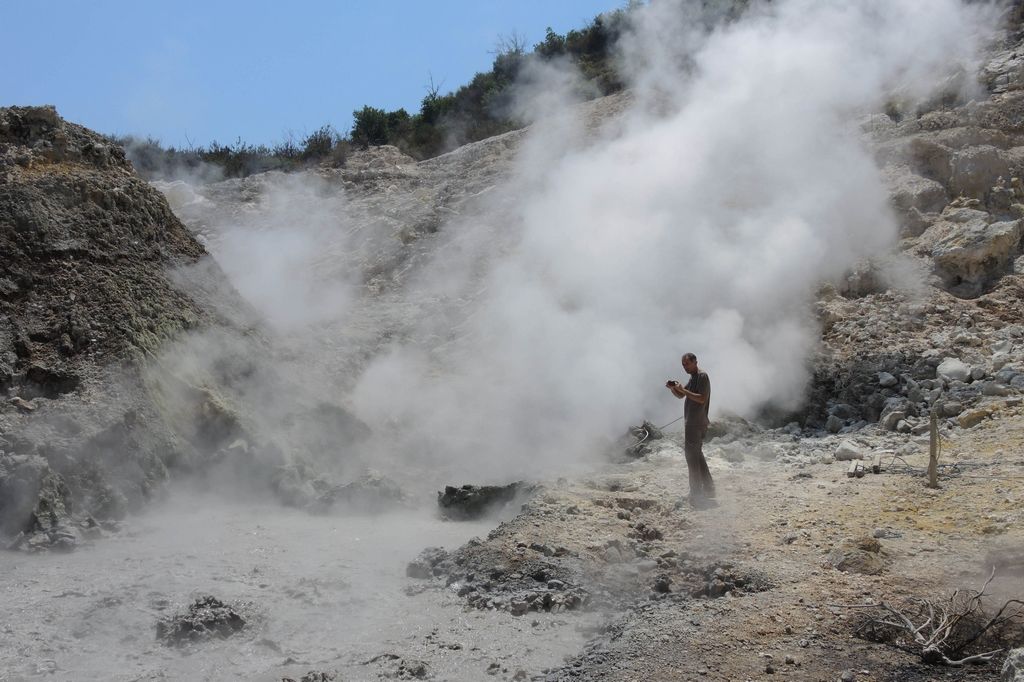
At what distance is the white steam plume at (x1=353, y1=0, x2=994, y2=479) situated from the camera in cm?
782

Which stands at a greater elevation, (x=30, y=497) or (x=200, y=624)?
(x=30, y=497)

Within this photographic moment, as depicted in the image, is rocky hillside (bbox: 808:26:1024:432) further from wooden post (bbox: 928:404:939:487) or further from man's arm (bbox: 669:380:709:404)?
man's arm (bbox: 669:380:709:404)

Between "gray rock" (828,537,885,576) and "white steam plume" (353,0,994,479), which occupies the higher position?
"white steam plume" (353,0,994,479)

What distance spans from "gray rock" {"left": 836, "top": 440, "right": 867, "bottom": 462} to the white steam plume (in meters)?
1.26

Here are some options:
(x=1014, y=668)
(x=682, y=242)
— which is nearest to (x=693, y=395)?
(x=1014, y=668)

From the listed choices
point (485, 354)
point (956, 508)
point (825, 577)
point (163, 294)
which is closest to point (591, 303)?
point (485, 354)

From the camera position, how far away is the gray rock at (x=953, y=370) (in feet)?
23.2

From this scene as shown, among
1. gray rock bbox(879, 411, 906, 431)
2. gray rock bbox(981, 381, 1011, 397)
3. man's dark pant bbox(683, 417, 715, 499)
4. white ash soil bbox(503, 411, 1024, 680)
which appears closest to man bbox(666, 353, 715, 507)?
man's dark pant bbox(683, 417, 715, 499)

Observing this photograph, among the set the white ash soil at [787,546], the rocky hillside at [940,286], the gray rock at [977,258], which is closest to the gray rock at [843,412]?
the rocky hillside at [940,286]

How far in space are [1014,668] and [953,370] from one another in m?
4.60

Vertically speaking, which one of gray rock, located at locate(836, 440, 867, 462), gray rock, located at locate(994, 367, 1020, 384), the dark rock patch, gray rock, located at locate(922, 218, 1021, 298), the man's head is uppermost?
gray rock, located at locate(922, 218, 1021, 298)

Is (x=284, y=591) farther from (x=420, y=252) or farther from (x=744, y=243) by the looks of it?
(x=420, y=252)

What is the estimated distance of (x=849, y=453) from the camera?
6301 millimetres

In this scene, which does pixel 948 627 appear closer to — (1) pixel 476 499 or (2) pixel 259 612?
(2) pixel 259 612
